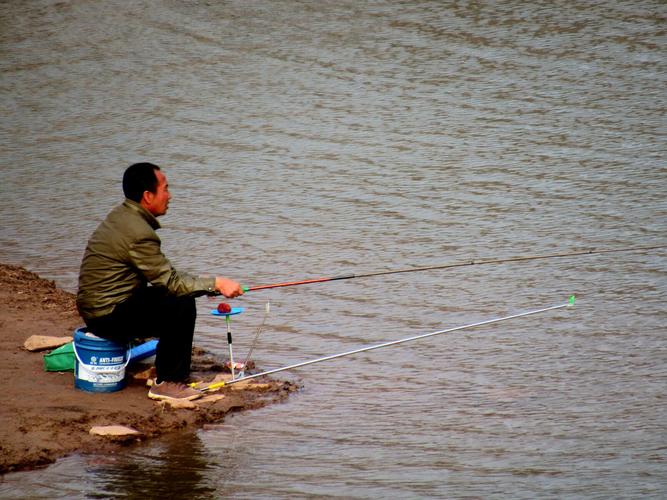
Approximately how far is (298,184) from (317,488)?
213 inches

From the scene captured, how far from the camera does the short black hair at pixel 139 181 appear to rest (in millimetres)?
5699

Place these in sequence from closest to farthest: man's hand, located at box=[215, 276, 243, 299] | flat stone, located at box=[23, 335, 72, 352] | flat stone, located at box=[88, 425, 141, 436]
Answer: flat stone, located at box=[88, 425, 141, 436] → man's hand, located at box=[215, 276, 243, 299] → flat stone, located at box=[23, 335, 72, 352]

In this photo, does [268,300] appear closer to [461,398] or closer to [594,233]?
[461,398]

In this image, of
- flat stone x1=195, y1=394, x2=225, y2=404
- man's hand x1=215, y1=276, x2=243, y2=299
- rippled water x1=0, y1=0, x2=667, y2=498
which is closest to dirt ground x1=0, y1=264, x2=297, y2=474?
flat stone x1=195, y1=394, x2=225, y2=404

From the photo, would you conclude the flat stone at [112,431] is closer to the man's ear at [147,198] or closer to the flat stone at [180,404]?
the flat stone at [180,404]

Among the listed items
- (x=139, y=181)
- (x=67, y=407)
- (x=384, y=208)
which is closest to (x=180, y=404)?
(x=67, y=407)

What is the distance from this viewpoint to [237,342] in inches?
269

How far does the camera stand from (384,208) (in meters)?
9.42

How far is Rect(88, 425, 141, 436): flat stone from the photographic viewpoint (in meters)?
5.33

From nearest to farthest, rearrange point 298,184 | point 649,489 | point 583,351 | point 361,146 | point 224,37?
point 649,489 < point 583,351 < point 298,184 < point 361,146 < point 224,37

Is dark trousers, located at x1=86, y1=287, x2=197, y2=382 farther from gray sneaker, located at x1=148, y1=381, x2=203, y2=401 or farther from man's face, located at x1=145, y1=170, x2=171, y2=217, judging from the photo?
man's face, located at x1=145, y1=170, x2=171, y2=217

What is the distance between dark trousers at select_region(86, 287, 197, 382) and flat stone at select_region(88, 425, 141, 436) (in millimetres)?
478

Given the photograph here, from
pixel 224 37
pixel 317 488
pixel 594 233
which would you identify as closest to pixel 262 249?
pixel 594 233

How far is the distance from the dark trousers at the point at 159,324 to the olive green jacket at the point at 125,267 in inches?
2.0
